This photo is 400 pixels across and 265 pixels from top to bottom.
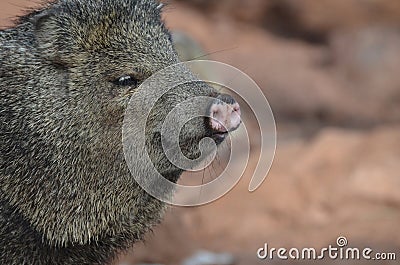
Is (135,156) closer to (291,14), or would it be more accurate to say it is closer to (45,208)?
(45,208)

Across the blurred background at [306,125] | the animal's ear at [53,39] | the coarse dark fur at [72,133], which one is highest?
the blurred background at [306,125]

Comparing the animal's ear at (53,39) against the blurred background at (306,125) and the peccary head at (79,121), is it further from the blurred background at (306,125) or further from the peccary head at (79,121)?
the blurred background at (306,125)

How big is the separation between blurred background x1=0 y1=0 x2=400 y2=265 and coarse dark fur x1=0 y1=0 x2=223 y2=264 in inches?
31.5

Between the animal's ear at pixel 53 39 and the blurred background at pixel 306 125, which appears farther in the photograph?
the blurred background at pixel 306 125

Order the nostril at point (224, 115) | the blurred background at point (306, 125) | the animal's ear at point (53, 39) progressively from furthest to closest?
the blurred background at point (306, 125), the animal's ear at point (53, 39), the nostril at point (224, 115)

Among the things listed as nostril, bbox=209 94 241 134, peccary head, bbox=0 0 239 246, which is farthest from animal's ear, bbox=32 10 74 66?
nostril, bbox=209 94 241 134

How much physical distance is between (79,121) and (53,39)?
0.48 meters

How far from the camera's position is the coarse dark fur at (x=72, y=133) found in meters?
4.92

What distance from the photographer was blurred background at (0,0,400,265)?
891cm

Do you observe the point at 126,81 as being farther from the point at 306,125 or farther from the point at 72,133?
the point at 306,125

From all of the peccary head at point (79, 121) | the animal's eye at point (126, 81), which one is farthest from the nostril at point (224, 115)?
the animal's eye at point (126, 81)

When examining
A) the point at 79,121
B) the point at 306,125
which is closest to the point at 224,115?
the point at 79,121

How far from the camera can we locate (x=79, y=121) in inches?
194

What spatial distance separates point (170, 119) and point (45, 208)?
2.64 feet
